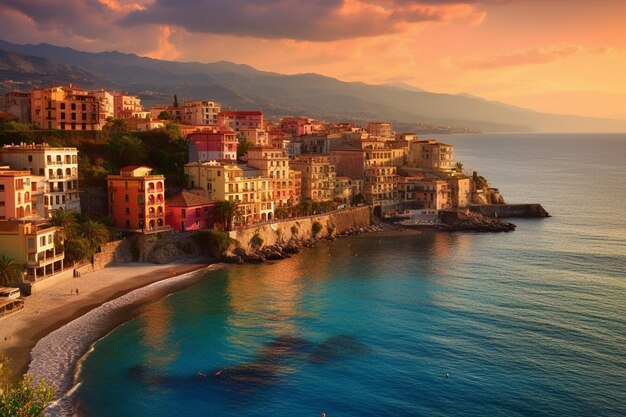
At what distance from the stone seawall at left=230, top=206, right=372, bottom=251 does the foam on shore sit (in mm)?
18441

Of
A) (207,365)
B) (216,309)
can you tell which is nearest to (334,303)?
(216,309)

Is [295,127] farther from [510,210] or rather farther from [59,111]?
[59,111]

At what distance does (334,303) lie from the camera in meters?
49.9

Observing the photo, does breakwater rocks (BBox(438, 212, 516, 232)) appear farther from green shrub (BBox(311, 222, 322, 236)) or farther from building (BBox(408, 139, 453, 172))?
Result: green shrub (BBox(311, 222, 322, 236))

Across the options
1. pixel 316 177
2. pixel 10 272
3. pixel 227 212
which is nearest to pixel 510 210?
pixel 316 177

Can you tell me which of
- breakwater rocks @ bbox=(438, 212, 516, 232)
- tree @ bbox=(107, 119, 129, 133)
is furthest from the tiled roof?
breakwater rocks @ bbox=(438, 212, 516, 232)

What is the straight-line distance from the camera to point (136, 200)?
205ft

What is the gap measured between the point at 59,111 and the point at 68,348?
45.5 meters

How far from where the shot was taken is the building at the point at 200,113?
105938 millimetres

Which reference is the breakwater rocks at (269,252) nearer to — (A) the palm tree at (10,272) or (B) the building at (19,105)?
(A) the palm tree at (10,272)

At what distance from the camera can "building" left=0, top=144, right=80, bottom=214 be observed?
5928 cm

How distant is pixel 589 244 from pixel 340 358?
47.3 meters

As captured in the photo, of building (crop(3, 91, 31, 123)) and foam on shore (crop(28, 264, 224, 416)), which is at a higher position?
building (crop(3, 91, 31, 123))

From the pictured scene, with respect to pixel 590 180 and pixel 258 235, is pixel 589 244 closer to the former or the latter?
pixel 258 235
